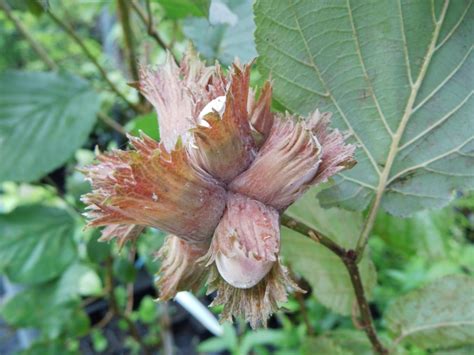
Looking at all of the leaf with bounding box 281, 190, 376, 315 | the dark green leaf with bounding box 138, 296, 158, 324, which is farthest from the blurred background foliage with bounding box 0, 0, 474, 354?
the dark green leaf with bounding box 138, 296, 158, 324

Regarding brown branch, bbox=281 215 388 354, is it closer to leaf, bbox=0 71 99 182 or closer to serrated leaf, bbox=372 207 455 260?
serrated leaf, bbox=372 207 455 260

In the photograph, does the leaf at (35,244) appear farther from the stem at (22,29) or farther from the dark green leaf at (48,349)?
the stem at (22,29)

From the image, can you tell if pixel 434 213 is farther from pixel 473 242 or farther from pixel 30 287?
pixel 473 242

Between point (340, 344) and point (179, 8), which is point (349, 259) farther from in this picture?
point (179, 8)

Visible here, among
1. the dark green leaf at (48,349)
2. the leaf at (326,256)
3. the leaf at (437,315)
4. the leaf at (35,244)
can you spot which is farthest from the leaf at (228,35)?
the dark green leaf at (48,349)

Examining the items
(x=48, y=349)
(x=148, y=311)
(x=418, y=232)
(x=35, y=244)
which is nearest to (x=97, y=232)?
(x=35, y=244)
